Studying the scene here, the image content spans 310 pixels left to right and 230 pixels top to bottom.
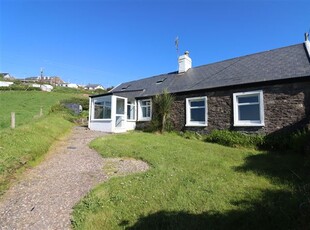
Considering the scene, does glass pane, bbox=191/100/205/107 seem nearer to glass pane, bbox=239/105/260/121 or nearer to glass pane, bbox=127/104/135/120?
glass pane, bbox=239/105/260/121

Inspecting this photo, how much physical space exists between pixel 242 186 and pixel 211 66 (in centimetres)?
1339

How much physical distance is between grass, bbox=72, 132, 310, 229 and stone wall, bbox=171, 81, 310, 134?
10.6 ft

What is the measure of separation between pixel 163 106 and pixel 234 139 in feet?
16.5

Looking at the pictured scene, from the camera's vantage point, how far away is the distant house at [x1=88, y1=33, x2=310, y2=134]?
10367mm

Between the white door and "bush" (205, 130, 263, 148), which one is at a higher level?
the white door

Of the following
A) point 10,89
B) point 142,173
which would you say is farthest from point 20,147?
point 10,89

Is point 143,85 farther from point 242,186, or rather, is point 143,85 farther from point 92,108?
point 242,186

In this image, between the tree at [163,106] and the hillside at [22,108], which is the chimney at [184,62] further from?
the hillside at [22,108]

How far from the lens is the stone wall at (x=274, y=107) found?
1002 cm

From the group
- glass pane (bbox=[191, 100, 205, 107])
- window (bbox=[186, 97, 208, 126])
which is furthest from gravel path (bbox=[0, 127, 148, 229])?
glass pane (bbox=[191, 100, 205, 107])

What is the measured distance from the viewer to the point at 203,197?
15.7ft

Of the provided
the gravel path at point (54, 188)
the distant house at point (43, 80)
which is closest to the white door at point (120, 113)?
the gravel path at point (54, 188)

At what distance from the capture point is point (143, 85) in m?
20.4

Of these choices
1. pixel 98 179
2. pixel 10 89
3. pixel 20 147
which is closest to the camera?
pixel 98 179
